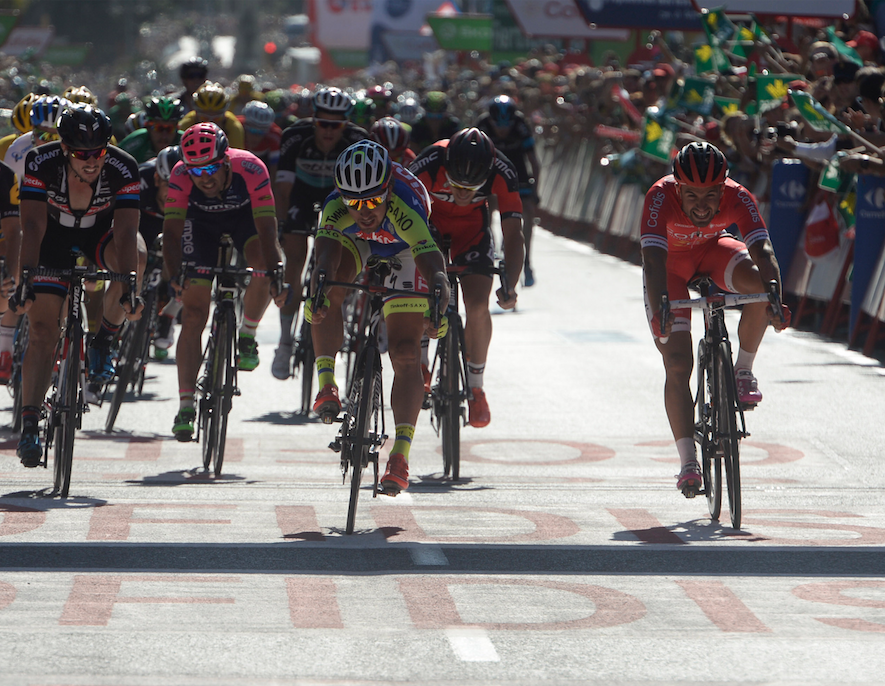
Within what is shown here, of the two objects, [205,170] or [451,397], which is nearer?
[451,397]

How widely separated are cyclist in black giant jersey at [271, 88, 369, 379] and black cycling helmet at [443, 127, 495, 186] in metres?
2.45

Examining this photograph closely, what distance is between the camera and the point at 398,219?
24.6 ft

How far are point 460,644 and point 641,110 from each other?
1722 cm

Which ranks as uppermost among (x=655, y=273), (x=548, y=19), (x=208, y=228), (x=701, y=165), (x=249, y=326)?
(x=701, y=165)

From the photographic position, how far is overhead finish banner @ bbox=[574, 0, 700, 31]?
86.6 feet

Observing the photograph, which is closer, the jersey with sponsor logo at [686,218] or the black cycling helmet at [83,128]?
the jersey with sponsor logo at [686,218]

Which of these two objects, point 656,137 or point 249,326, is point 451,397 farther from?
point 656,137

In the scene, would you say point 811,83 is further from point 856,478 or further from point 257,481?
point 257,481

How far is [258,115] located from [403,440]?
7506 millimetres

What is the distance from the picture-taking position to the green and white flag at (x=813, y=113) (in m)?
12.9

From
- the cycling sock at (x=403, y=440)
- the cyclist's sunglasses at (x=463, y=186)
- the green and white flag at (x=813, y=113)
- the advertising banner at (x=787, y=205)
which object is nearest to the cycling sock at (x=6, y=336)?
the cyclist's sunglasses at (x=463, y=186)

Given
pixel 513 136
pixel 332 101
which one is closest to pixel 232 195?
pixel 332 101

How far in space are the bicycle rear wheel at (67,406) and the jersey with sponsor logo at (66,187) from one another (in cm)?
87

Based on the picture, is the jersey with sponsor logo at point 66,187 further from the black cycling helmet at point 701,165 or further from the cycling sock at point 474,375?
the black cycling helmet at point 701,165
